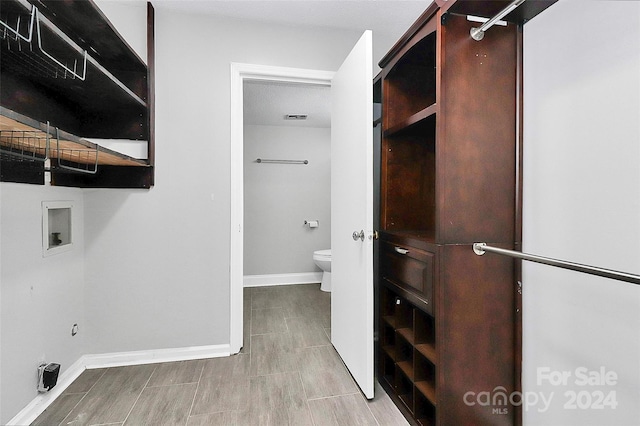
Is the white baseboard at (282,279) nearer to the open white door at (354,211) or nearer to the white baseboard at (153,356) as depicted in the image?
the white baseboard at (153,356)

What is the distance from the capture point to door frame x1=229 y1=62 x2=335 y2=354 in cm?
228

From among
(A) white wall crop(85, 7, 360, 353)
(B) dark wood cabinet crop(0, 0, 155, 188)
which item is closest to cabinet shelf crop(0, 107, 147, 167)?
(B) dark wood cabinet crop(0, 0, 155, 188)

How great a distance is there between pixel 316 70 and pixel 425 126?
3.53ft

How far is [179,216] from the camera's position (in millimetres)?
2221

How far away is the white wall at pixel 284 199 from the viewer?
4.21m

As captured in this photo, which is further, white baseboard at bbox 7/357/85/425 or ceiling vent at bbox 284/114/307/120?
ceiling vent at bbox 284/114/307/120

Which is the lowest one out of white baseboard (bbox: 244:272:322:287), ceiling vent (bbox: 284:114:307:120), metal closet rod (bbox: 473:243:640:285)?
white baseboard (bbox: 244:272:322:287)

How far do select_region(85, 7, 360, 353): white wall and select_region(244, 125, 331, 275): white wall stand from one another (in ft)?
6.34

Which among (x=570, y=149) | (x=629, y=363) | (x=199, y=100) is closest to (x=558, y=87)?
(x=570, y=149)

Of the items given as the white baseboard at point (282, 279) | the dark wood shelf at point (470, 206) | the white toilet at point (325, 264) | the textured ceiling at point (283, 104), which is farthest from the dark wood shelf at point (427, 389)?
the white baseboard at point (282, 279)

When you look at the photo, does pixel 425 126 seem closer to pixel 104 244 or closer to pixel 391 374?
pixel 391 374

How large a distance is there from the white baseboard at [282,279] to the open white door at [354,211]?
6.68 feet

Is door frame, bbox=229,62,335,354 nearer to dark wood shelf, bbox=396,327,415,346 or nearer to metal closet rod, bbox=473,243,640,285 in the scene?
dark wood shelf, bbox=396,327,415,346

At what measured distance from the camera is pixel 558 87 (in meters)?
1.23
